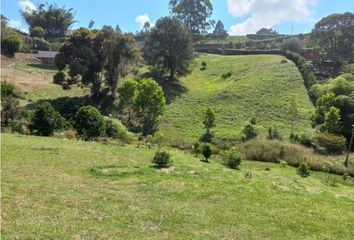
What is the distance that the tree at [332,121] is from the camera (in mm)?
42625

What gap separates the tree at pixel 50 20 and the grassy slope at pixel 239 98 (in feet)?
178

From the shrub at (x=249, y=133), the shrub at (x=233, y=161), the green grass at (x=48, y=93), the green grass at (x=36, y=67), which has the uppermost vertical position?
the green grass at (x=36, y=67)

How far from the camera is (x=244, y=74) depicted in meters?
71.9

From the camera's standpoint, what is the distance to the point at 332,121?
42.8 metres

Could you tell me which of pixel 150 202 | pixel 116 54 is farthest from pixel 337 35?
pixel 150 202

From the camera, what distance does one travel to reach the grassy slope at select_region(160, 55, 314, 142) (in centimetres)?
4963

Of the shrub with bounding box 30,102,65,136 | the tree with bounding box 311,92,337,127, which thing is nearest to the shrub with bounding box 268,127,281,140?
the tree with bounding box 311,92,337,127

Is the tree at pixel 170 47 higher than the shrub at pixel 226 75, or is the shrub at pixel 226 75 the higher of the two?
the tree at pixel 170 47

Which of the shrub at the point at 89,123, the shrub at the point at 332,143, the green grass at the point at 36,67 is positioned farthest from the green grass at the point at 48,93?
the shrub at the point at 332,143

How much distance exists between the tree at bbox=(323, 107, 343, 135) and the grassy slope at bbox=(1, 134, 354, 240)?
1866 centimetres

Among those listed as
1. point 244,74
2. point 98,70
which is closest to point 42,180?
point 98,70

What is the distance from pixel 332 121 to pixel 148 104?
19.8m

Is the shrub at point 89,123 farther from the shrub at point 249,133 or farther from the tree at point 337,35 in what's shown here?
the tree at point 337,35

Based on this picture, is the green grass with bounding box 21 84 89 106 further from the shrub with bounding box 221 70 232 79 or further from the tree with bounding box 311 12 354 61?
the tree with bounding box 311 12 354 61
